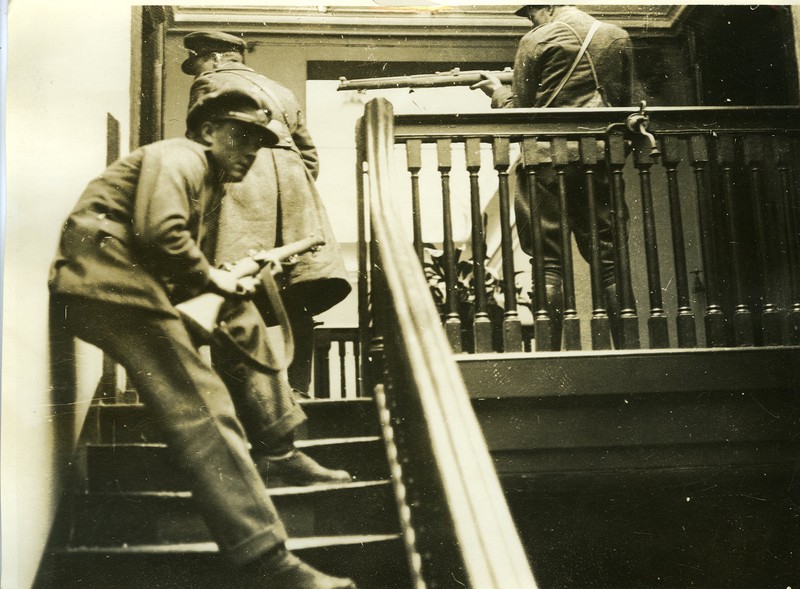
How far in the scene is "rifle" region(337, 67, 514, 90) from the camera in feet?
8.34

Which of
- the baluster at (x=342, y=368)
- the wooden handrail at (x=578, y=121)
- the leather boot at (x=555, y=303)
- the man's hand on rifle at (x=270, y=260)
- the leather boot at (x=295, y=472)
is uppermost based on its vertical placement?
the wooden handrail at (x=578, y=121)

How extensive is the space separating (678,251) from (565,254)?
1.17 feet

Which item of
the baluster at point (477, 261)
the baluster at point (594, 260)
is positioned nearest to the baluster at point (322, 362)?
the baluster at point (477, 261)

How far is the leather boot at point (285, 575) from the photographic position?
2.02 m

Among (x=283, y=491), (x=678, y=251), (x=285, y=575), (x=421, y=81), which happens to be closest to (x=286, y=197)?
(x=421, y=81)

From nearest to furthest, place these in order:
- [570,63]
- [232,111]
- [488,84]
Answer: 1. [232,111]
2. [570,63]
3. [488,84]

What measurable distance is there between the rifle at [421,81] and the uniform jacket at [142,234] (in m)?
0.61

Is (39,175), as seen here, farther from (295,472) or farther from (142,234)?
(295,472)

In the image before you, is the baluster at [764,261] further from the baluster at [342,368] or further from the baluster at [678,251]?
the baluster at [342,368]

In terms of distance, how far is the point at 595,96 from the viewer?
2590mm

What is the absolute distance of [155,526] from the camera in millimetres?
2043

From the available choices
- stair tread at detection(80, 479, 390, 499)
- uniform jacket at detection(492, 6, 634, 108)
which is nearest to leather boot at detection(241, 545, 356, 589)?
stair tread at detection(80, 479, 390, 499)

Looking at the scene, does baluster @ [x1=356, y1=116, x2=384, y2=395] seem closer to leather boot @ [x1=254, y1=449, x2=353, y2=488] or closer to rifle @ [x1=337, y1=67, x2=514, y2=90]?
rifle @ [x1=337, y1=67, x2=514, y2=90]

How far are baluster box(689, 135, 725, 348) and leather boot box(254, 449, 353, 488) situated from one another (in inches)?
46.7
